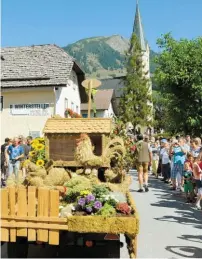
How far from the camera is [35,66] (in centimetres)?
2808

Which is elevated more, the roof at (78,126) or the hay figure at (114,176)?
the roof at (78,126)

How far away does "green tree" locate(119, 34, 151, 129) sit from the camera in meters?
57.8

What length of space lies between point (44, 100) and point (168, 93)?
24.6 ft

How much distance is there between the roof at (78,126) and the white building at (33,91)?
16021 mm

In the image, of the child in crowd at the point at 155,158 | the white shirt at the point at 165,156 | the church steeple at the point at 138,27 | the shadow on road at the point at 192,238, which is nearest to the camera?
the shadow on road at the point at 192,238

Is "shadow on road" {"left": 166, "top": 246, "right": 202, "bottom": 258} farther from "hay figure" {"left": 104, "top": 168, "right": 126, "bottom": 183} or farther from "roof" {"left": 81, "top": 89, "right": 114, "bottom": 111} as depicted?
"roof" {"left": 81, "top": 89, "right": 114, "bottom": 111}

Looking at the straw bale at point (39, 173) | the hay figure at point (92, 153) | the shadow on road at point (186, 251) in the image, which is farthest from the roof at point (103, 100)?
the shadow on road at point (186, 251)

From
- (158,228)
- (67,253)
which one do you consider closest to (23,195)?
(67,253)

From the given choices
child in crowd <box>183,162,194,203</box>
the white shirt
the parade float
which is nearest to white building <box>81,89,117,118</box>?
the white shirt

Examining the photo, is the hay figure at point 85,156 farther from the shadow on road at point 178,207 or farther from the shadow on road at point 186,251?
the shadow on road at point 178,207

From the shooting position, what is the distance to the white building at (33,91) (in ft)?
87.6

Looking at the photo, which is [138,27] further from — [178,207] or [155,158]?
[178,207]

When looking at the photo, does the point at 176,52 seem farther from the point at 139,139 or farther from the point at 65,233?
the point at 65,233

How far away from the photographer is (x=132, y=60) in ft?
191
